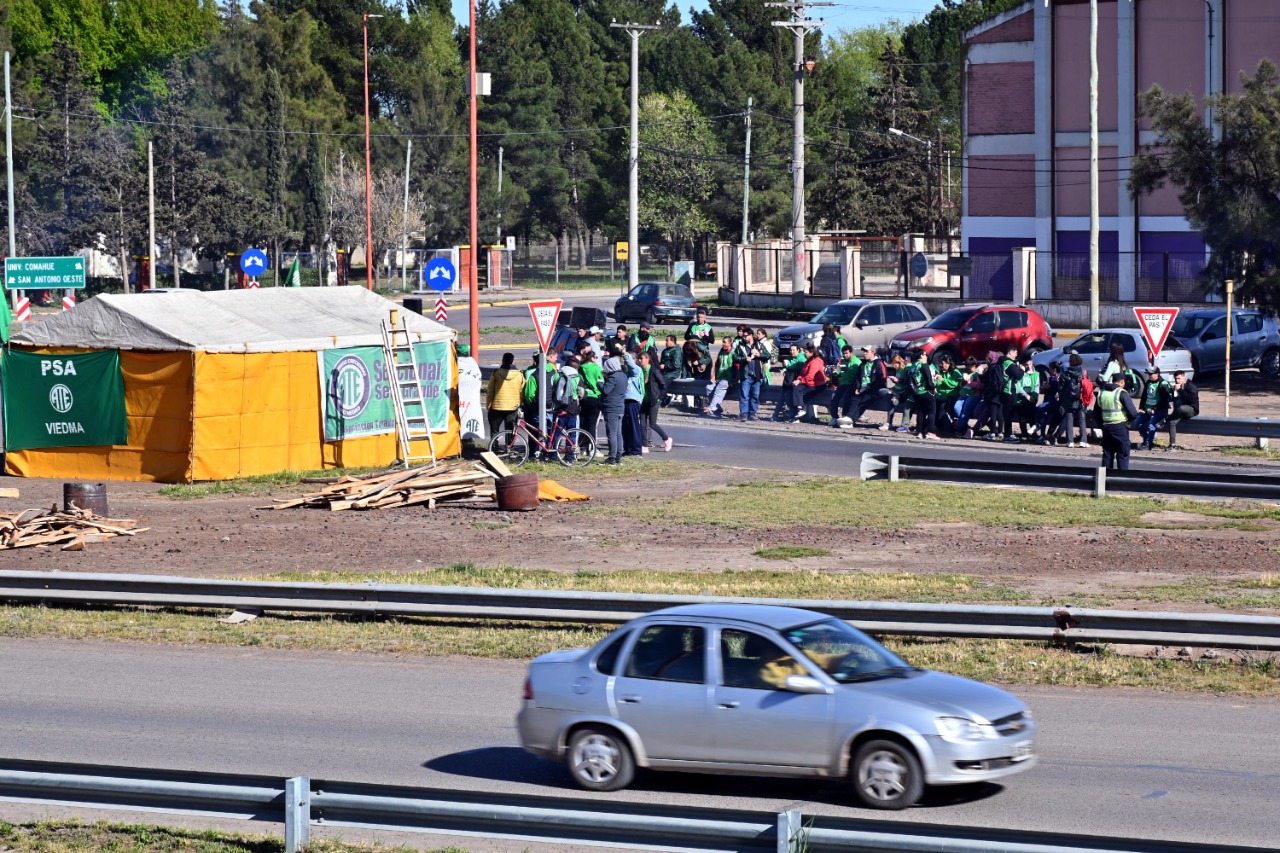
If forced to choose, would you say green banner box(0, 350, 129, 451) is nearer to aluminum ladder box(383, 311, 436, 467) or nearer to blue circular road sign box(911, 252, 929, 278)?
aluminum ladder box(383, 311, 436, 467)

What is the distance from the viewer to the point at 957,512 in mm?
21688

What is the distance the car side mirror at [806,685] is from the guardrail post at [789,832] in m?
2.11

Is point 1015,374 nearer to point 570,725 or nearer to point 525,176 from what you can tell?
point 570,725

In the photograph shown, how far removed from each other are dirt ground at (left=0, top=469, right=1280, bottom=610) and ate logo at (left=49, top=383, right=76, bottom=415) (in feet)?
13.9

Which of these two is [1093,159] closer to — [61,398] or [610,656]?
[61,398]

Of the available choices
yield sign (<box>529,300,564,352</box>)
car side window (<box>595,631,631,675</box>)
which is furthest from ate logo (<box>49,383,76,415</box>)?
car side window (<box>595,631,631,675</box>)

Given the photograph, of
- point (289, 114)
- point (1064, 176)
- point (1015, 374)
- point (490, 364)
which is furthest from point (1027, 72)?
point (289, 114)

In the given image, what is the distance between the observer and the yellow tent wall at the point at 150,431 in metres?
24.9

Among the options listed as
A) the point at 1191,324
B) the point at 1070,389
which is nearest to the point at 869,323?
the point at 1191,324

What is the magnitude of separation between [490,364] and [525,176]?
2622 inches

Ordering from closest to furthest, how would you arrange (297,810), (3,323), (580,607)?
(297,810), (580,607), (3,323)

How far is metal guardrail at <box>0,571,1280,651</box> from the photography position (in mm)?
12539

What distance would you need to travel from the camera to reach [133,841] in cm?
862

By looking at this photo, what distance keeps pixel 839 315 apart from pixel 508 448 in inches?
713
